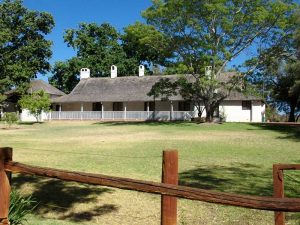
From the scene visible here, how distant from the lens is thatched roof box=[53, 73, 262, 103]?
4534cm

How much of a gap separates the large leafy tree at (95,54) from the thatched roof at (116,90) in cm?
854

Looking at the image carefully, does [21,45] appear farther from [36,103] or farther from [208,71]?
[208,71]

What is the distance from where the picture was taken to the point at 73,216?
6914 mm

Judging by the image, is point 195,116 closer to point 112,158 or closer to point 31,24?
point 31,24

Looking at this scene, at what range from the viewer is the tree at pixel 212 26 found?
31344 mm

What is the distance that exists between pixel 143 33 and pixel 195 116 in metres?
12.8

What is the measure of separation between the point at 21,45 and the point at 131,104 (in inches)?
681

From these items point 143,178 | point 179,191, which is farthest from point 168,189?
point 143,178

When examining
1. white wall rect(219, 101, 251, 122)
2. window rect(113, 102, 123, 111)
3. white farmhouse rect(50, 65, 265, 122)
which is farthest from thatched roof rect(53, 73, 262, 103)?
window rect(113, 102, 123, 111)

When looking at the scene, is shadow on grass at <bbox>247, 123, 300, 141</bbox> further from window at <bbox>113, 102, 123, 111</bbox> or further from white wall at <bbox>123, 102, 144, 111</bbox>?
window at <bbox>113, 102, 123, 111</bbox>

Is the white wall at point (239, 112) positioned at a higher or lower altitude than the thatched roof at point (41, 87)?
lower

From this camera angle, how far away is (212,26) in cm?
3312

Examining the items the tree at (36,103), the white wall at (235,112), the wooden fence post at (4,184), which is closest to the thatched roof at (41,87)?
the tree at (36,103)

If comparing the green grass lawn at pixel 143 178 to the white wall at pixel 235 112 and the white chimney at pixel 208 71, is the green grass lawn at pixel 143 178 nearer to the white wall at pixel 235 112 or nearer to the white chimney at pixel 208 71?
the white chimney at pixel 208 71
